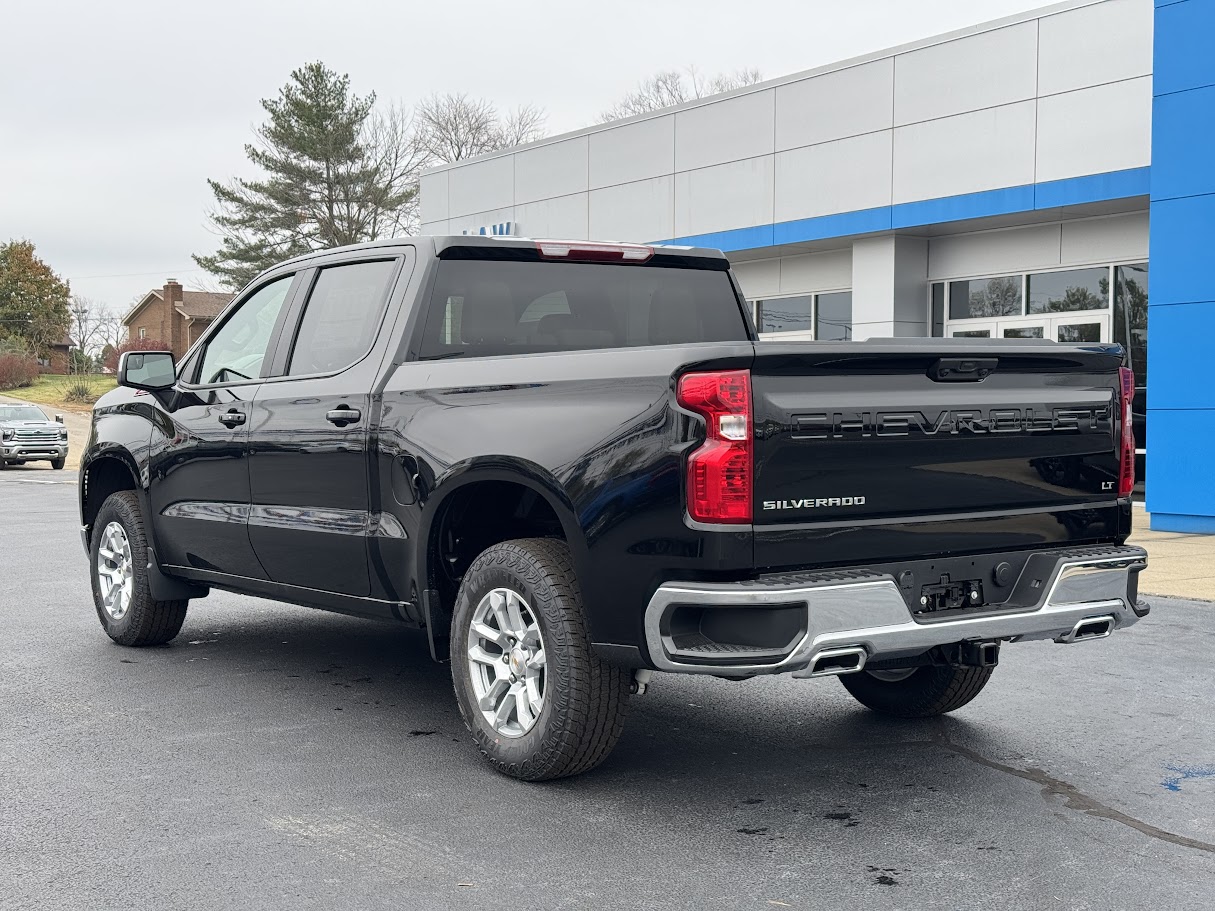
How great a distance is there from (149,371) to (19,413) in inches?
1179

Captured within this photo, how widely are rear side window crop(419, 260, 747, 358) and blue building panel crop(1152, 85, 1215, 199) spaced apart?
10.0 meters

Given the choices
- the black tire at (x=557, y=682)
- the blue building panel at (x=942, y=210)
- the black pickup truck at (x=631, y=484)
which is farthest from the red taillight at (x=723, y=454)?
the blue building panel at (x=942, y=210)

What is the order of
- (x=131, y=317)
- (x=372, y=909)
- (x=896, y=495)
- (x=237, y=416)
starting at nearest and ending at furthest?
(x=372, y=909) < (x=896, y=495) < (x=237, y=416) < (x=131, y=317)

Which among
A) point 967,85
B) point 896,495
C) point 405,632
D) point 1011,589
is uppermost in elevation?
point 967,85

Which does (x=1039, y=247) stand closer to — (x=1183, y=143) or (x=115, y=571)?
(x=1183, y=143)

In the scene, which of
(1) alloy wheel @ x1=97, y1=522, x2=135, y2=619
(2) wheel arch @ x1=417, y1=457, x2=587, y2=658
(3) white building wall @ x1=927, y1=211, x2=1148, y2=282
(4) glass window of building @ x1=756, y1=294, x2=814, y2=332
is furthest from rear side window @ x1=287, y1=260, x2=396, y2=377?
(4) glass window of building @ x1=756, y1=294, x2=814, y2=332

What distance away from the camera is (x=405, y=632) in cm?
830

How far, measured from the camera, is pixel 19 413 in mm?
34375

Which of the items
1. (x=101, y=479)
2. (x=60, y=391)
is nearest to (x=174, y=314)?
(x=60, y=391)

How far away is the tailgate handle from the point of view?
15.1 feet

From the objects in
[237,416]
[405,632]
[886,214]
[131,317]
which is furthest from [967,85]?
[131,317]

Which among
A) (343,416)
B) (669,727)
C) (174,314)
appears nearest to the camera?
(343,416)

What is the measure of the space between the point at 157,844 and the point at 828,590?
2211 mm

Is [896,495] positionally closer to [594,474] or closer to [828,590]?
[828,590]
